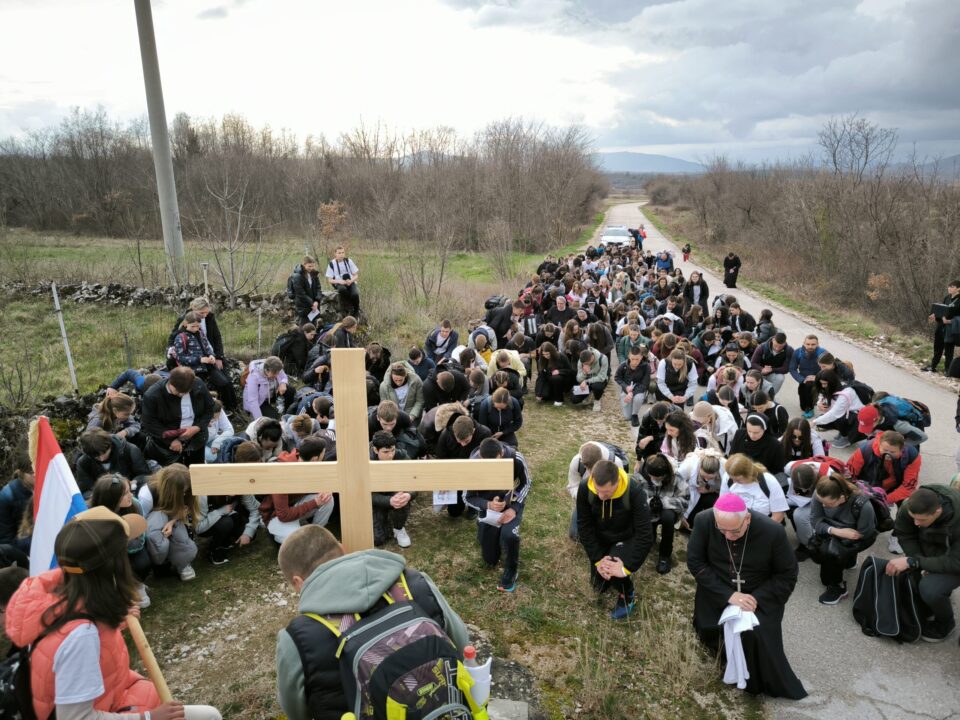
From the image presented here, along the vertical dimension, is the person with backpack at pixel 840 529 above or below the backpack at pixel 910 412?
below

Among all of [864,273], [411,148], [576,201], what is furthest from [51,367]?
[576,201]

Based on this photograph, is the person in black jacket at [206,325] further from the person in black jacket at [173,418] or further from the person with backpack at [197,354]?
the person in black jacket at [173,418]

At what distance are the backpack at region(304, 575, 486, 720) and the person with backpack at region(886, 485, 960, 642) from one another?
4.06 metres

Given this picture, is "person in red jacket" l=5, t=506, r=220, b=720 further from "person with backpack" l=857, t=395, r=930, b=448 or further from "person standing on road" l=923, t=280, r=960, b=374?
"person standing on road" l=923, t=280, r=960, b=374

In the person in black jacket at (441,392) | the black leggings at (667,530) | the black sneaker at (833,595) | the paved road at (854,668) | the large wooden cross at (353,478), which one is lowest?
the paved road at (854,668)

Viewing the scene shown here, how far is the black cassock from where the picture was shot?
4.18 m

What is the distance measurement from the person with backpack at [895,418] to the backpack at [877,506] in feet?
5.51

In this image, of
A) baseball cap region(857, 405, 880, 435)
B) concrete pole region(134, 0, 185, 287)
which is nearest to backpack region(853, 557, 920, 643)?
baseball cap region(857, 405, 880, 435)

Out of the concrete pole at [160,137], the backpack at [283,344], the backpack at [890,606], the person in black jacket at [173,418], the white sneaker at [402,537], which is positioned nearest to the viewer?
the backpack at [890,606]

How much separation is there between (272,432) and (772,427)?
5.52 m

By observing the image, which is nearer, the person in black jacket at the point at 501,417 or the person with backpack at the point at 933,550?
the person with backpack at the point at 933,550

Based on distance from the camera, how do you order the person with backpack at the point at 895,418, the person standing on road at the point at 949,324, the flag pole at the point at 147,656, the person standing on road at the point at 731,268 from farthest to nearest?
1. the person standing on road at the point at 731,268
2. the person standing on road at the point at 949,324
3. the person with backpack at the point at 895,418
4. the flag pole at the point at 147,656

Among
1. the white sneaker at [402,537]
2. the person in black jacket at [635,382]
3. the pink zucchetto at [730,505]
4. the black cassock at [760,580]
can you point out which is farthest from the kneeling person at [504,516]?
the person in black jacket at [635,382]

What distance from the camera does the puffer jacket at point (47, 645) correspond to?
2486 mm
